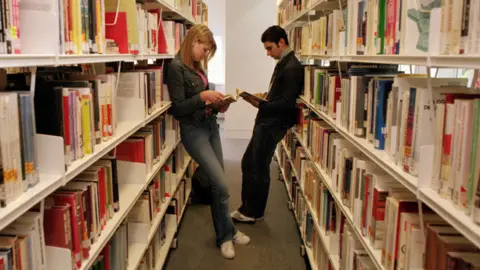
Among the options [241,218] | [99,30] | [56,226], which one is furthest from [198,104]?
[56,226]

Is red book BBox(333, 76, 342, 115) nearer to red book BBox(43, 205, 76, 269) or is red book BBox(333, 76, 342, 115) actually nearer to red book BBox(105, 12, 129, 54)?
red book BBox(105, 12, 129, 54)

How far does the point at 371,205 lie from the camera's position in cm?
178

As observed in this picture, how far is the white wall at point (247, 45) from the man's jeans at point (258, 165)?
155 inches

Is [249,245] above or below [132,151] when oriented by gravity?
below

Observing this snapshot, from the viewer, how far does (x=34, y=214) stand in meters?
1.34

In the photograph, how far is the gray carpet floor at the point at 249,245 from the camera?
10.8 feet

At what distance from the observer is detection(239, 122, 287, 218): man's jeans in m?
3.69

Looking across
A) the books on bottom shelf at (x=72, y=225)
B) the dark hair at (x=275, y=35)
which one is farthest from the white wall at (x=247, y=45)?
the books on bottom shelf at (x=72, y=225)

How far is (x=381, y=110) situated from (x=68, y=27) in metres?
1.23

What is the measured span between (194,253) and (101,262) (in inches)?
62.7

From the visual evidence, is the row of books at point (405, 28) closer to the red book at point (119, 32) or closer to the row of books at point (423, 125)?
the row of books at point (423, 125)

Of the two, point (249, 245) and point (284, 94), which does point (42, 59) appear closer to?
point (284, 94)

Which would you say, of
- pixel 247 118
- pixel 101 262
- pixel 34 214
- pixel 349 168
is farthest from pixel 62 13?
pixel 247 118

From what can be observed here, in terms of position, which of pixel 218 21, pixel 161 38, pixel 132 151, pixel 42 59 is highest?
pixel 218 21
